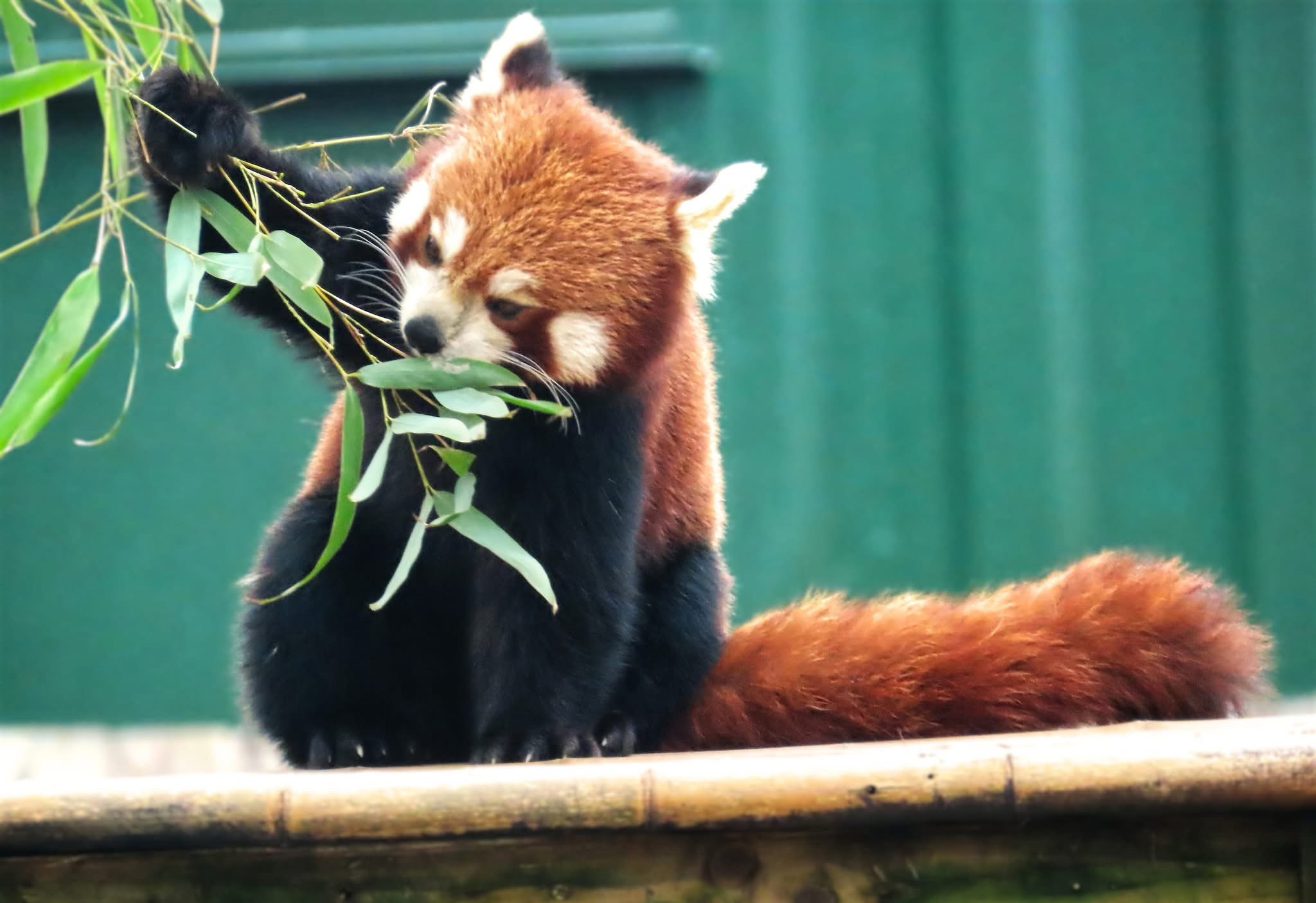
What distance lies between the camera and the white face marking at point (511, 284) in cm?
191

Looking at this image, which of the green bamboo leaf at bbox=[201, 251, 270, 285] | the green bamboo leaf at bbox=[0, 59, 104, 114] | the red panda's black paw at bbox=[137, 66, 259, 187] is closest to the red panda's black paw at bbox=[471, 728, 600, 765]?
the green bamboo leaf at bbox=[201, 251, 270, 285]

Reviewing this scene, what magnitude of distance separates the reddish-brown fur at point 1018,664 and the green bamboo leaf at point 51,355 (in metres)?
1.02

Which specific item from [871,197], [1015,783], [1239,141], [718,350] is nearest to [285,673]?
[1015,783]

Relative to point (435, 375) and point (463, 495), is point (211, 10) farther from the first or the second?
point (463, 495)

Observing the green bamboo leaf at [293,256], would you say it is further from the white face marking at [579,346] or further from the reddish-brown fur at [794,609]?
the white face marking at [579,346]

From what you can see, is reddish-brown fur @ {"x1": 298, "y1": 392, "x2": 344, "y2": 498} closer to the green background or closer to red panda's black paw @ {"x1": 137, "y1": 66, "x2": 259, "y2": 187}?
red panda's black paw @ {"x1": 137, "y1": 66, "x2": 259, "y2": 187}

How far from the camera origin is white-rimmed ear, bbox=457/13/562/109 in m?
2.20

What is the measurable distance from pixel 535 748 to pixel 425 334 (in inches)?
22.2

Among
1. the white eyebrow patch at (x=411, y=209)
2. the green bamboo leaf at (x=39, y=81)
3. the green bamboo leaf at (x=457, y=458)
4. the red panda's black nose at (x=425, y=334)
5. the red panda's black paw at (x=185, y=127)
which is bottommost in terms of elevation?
the green bamboo leaf at (x=457, y=458)

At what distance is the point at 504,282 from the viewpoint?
6.27 ft

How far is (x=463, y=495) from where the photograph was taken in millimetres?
1653

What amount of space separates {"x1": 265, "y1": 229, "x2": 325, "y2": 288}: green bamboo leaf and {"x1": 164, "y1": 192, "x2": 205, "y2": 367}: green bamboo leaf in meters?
0.09

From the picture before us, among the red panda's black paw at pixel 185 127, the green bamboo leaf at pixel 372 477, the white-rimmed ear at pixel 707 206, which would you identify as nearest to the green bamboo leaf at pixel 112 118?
the red panda's black paw at pixel 185 127

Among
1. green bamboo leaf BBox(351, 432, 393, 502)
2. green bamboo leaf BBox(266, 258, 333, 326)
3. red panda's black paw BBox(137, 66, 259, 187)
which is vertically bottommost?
green bamboo leaf BBox(351, 432, 393, 502)
